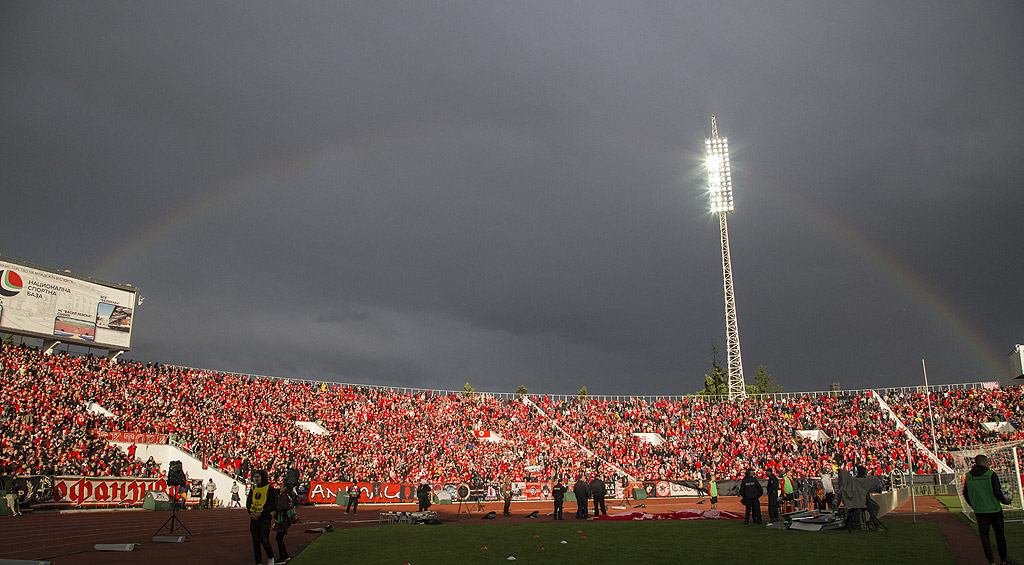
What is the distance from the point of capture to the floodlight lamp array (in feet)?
215

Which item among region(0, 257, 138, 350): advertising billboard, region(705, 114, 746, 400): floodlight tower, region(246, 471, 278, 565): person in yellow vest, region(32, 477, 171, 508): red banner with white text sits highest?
region(705, 114, 746, 400): floodlight tower

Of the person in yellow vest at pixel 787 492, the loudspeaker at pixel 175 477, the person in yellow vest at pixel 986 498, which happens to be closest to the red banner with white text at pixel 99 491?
the loudspeaker at pixel 175 477

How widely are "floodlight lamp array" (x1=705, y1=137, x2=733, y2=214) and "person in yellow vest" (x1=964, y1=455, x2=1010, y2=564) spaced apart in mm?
55600

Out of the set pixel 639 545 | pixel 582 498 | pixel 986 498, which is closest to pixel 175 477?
pixel 639 545

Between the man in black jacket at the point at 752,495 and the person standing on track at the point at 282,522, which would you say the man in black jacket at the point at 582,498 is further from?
the person standing on track at the point at 282,522

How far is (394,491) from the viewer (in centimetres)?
4459

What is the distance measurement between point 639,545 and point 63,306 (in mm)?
47024

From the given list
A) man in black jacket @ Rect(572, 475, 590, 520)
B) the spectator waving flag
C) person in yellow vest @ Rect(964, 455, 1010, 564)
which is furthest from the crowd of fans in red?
person in yellow vest @ Rect(964, 455, 1010, 564)

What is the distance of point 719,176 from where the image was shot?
65.9m

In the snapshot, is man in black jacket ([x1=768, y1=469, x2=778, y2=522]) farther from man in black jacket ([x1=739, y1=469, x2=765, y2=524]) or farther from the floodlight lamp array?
the floodlight lamp array

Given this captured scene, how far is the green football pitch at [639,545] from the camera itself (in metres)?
13.2

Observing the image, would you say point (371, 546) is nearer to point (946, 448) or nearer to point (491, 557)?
point (491, 557)

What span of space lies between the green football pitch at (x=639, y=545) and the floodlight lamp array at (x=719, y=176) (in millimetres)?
47446

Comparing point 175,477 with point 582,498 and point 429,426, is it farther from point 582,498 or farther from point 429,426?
point 429,426
